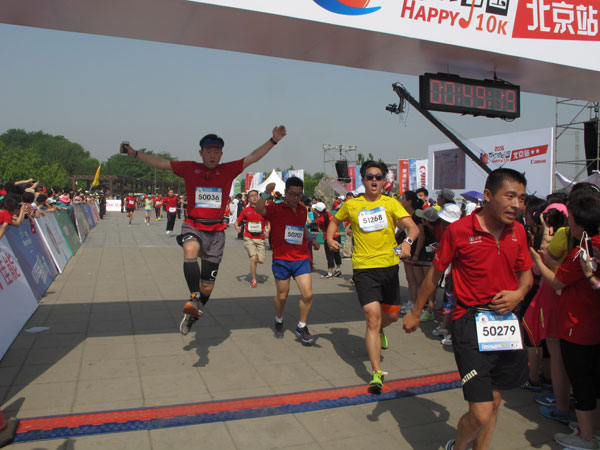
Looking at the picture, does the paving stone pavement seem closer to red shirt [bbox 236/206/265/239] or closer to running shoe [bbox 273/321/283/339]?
running shoe [bbox 273/321/283/339]

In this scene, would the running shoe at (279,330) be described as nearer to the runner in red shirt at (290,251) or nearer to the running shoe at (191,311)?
the runner in red shirt at (290,251)

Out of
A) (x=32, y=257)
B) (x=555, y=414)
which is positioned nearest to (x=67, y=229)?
(x=32, y=257)

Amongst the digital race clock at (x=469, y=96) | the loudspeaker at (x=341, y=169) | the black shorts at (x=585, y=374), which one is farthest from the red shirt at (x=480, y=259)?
the loudspeaker at (x=341, y=169)

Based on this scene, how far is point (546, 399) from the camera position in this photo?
14.2 ft

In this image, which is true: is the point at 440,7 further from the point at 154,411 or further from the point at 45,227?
the point at 45,227

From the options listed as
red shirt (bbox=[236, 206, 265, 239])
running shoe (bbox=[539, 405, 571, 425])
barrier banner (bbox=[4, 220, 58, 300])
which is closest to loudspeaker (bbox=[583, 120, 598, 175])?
red shirt (bbox=[236, 206, 265, 239])

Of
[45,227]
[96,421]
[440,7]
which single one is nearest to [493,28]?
[440,7]

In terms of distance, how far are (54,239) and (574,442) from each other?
11932 millimetres

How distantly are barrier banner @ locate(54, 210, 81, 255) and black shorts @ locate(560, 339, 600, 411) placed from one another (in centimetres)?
1354

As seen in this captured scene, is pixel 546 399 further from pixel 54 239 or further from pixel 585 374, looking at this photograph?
pixel 54 239

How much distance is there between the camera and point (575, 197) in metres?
3.42

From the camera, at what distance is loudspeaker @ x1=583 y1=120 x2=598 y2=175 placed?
18.1 m

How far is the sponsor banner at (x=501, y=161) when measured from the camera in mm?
20828

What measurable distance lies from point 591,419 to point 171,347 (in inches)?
171
